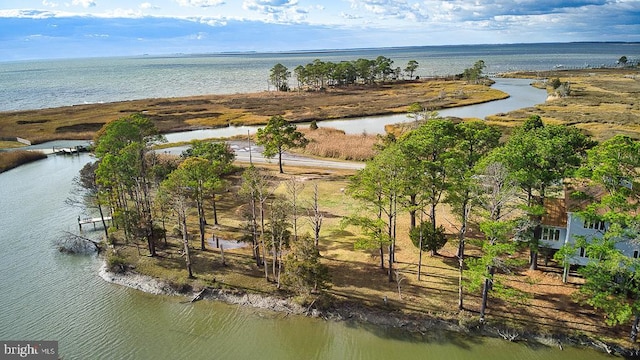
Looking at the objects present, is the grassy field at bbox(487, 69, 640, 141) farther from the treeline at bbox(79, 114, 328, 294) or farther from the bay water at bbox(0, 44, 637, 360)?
the bay water at bbox(0, 44, 637, 360)

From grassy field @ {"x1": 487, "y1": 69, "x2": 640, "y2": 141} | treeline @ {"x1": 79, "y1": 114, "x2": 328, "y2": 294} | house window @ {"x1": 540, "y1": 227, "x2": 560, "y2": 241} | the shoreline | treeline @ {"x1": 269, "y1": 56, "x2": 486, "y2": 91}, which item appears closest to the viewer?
the shoreline

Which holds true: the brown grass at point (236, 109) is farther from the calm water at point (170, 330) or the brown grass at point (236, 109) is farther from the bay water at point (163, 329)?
the calm water at point (170, 330)

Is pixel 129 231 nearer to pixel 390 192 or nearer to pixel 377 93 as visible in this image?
pixel 390 192

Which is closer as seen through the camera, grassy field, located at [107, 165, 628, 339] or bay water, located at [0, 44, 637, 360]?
bay water, located at [0, 44, 637, 360]

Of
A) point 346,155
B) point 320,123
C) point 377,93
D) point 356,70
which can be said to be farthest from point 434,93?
point 346,155

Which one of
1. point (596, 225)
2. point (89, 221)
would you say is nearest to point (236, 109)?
point (89, 221)

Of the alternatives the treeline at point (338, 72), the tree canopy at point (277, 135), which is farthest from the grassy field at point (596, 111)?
the tree canopy at point (277, 135)

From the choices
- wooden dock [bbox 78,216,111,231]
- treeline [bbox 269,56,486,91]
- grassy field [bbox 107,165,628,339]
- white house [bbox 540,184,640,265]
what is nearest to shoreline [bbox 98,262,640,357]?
grassy field [bbox 107,165,628,339]
